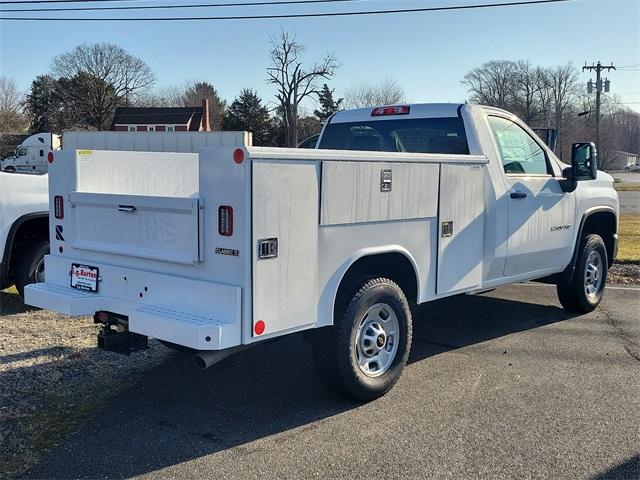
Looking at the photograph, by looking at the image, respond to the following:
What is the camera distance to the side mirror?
652 centimetres

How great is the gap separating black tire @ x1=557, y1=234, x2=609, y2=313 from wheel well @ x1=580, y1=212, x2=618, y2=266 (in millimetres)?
203

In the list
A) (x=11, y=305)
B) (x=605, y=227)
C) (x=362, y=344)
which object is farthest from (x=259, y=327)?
(x=605, y=227)

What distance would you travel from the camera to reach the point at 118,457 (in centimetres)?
376

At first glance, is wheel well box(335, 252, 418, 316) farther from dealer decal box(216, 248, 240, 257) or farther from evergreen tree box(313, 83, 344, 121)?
evergreen tree box(313, 83, 344, 121)

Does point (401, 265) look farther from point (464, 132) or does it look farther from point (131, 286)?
point (131, 286)

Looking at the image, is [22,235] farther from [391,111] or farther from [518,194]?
[518,194]

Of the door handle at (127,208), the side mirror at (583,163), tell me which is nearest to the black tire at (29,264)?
the door handle at (127,208)

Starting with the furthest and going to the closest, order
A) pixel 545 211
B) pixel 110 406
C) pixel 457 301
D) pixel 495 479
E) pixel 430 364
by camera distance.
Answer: pixel 457 301
pixel 545 211
pixel 430 364
pixel 110 406
pixel 495 479

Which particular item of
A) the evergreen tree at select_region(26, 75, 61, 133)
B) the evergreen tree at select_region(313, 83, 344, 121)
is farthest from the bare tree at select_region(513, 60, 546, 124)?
the evergreen tree at select_region(26, 75, 61, 133)

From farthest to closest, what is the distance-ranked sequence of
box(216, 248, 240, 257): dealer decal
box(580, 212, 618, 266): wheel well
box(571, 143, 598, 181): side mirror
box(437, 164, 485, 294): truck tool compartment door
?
box(580, 212, 618, 266): wheel well → box(571, 143, 598, 181): side mirror → box(437, 164, 485, 294): truck tool compartment door → box(216, 248, 240, 257): dealer decal

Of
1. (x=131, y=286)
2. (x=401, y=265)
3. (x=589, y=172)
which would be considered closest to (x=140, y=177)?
(x=131, y=286)

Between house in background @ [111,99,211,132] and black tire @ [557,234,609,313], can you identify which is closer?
black tire @ [557,234,609,313]

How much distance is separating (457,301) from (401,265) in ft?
11.4

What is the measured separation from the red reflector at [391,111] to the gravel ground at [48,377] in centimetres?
302
